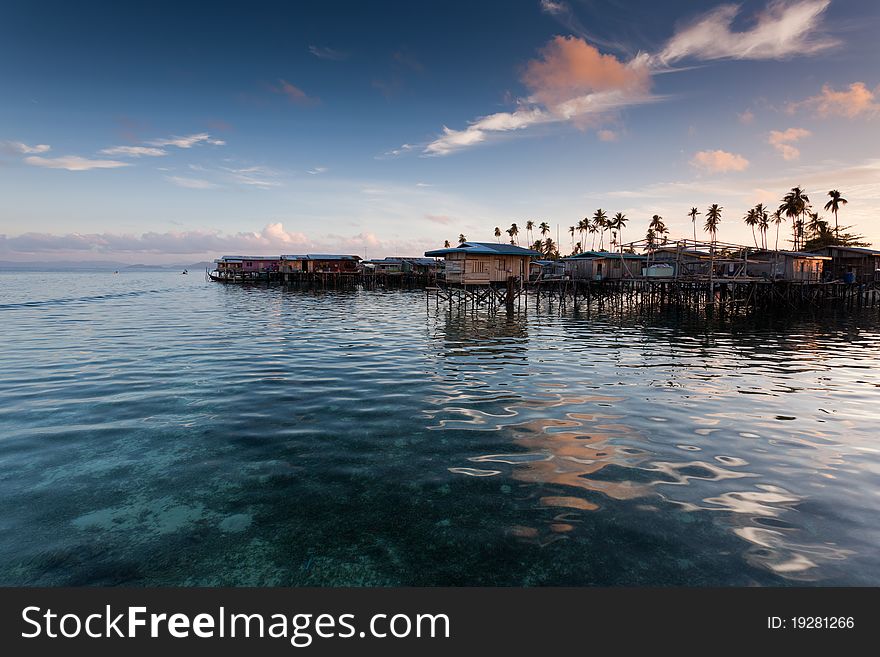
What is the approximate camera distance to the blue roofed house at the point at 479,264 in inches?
1412

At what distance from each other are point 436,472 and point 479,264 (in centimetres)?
3073

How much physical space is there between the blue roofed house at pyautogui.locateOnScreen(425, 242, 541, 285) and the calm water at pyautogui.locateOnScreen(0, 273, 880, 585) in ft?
68.8

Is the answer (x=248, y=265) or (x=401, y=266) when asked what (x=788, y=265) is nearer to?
(x=401, y=266)

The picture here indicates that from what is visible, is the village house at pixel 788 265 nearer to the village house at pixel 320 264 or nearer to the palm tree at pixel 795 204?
the palm tree at pixel 795 204

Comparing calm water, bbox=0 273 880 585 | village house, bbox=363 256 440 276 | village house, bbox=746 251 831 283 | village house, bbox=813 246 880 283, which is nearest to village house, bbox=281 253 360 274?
village house, bbox=363 256 440 276

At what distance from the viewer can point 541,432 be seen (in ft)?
29.2

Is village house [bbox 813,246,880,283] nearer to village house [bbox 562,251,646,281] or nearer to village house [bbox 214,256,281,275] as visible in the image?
village house [bbox 562,251,646,281]

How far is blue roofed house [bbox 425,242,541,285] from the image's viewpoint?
35875mm

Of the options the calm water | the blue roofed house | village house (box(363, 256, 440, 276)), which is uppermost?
village house (box(363, 256, 440, 276))

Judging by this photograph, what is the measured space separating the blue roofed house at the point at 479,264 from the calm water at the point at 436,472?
20957mm

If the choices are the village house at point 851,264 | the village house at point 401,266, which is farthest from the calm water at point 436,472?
the village house at point 401,266

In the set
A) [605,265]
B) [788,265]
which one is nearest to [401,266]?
[605,265]

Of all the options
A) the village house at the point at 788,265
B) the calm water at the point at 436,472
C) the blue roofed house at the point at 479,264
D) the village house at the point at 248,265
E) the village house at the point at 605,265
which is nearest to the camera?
the calm water at the point at 436,472

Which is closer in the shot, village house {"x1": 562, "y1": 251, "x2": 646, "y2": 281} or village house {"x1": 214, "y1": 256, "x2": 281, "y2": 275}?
village house {"x1": 562, "y1": 251, "x2": 646, "y2": 281}
